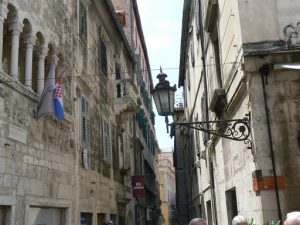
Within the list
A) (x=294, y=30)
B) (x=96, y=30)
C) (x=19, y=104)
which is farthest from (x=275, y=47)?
(x=96, y=30)

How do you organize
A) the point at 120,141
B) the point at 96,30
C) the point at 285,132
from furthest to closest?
the point at 120,141, the point at 96,30, the point at 285,132

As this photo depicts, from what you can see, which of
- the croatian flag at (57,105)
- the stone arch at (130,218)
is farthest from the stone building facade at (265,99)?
the stone arch at (130,218)

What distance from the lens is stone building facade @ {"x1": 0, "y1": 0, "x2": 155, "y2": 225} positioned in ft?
26.7

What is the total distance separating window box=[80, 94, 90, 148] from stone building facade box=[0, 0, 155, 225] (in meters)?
0.03

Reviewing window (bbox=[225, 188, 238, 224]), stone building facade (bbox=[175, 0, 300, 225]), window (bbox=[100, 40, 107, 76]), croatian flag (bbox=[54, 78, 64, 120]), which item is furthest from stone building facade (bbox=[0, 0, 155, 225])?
stone building facade (bbox=[175, 0, 300, 225])

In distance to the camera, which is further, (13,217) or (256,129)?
(13,217)

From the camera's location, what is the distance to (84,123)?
496 inches

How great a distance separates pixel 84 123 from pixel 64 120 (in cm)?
177

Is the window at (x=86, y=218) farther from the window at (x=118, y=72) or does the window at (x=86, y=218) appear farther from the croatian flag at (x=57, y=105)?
the window at (x=118, y=72)

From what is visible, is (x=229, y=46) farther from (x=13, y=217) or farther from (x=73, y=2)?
(x=73, y=2)

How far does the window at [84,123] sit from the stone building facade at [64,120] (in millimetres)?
28

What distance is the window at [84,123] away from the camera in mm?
12284

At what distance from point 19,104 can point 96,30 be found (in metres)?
7.89

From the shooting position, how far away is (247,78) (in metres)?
6.93
